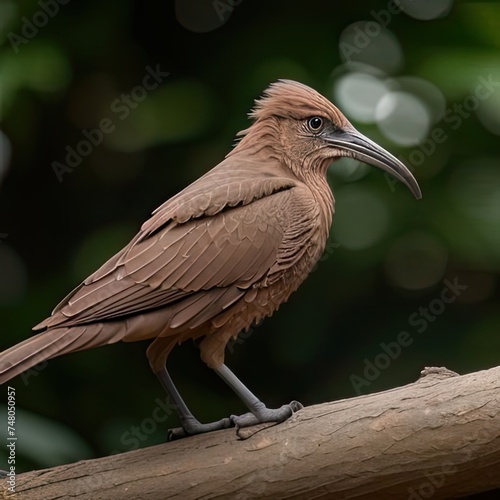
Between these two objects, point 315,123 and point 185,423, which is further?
point 315,123

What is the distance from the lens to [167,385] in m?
4.29

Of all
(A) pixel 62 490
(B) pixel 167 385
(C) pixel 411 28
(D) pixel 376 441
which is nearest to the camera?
(D) pixel 376 441

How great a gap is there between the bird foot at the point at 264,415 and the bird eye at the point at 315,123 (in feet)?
3.92

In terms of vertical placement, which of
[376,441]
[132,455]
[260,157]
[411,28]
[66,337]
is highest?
[411,28]

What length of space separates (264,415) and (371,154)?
3.96 ft

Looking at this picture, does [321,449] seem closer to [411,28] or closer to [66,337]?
[66,337]

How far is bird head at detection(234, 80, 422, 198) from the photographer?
438 cm

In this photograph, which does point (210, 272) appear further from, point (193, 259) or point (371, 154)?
point (371, 154)

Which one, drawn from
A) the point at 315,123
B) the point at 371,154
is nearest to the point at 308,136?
the point at 315,123

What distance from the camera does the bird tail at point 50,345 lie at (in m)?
3.58

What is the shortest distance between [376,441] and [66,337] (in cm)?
118

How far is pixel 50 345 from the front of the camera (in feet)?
12.1

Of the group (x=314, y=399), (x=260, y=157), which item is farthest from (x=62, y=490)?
(x=314, y=399)

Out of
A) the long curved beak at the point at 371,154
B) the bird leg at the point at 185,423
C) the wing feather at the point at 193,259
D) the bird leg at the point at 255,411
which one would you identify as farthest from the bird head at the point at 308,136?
the bird leg at the point at 185,423
